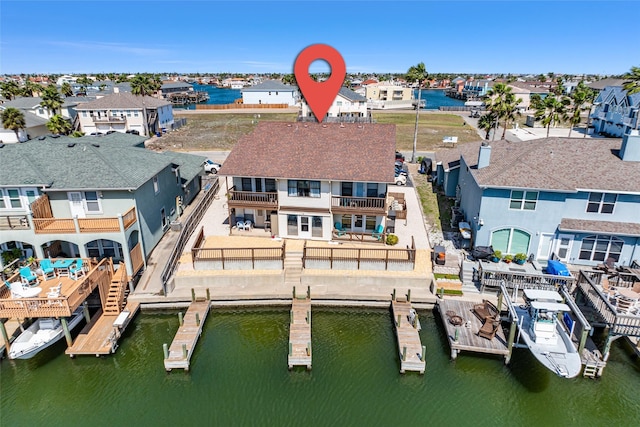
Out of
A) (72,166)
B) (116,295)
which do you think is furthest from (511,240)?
(72,166)

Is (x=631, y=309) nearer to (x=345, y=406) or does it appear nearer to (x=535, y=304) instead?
(x=535, y=304)

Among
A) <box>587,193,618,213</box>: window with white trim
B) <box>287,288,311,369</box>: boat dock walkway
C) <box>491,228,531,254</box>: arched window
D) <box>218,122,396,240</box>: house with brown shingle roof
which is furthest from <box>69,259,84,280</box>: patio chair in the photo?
<box>587,193,618,213</box>: window with white trim

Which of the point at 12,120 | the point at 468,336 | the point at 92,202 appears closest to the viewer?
the point at 468,336

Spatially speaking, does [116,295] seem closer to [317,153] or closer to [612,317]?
[317,153]

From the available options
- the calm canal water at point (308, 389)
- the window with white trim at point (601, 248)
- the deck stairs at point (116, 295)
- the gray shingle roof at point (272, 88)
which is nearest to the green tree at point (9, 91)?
the gray shingle roof at point (272, 88)

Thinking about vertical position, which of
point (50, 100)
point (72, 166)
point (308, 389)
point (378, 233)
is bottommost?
point (308, 389)

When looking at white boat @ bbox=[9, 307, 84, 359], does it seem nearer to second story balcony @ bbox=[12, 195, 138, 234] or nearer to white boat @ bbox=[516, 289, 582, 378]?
second story balcony @ bbox=[12, 195, 138, 234]

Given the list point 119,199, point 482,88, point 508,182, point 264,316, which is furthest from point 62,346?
point 482,88
